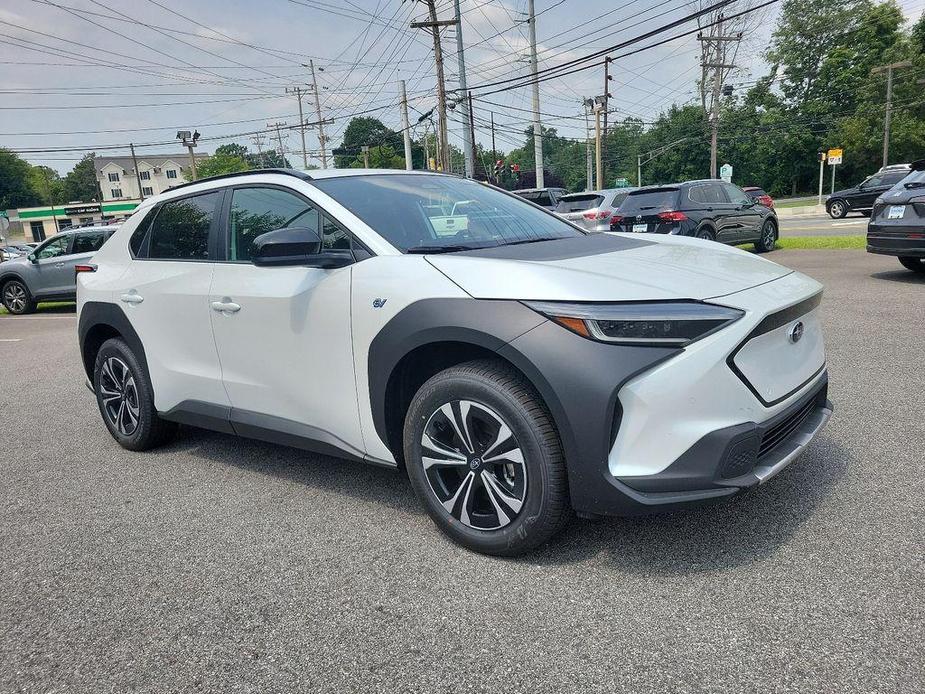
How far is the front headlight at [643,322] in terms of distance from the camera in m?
2.43

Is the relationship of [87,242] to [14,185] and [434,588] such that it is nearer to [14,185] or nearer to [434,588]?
[434,588]

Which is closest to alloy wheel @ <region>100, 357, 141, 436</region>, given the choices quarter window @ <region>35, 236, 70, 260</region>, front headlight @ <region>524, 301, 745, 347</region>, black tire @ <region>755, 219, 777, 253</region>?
front headlight @ <region>524, 301, 745, 347</region>

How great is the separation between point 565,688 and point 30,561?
8.30 ft

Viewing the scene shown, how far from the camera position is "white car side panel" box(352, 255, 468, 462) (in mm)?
2859

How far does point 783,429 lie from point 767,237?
44.5 ft

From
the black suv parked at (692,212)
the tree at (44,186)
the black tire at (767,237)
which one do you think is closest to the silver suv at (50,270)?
the black suv parked at (692,212)

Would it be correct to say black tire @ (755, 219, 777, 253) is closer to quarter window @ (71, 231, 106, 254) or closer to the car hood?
the car hood

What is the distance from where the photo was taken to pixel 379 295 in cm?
298

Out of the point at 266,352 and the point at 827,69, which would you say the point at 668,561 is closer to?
the point at 266,352

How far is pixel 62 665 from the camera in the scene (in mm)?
2357

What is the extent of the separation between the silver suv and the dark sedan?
550 inches

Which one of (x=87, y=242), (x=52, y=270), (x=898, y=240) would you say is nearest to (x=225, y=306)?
(x=898, y=240)

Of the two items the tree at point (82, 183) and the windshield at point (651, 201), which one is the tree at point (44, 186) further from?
the windshield at point (651, 201)

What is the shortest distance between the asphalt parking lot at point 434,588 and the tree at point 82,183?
141605 mm
